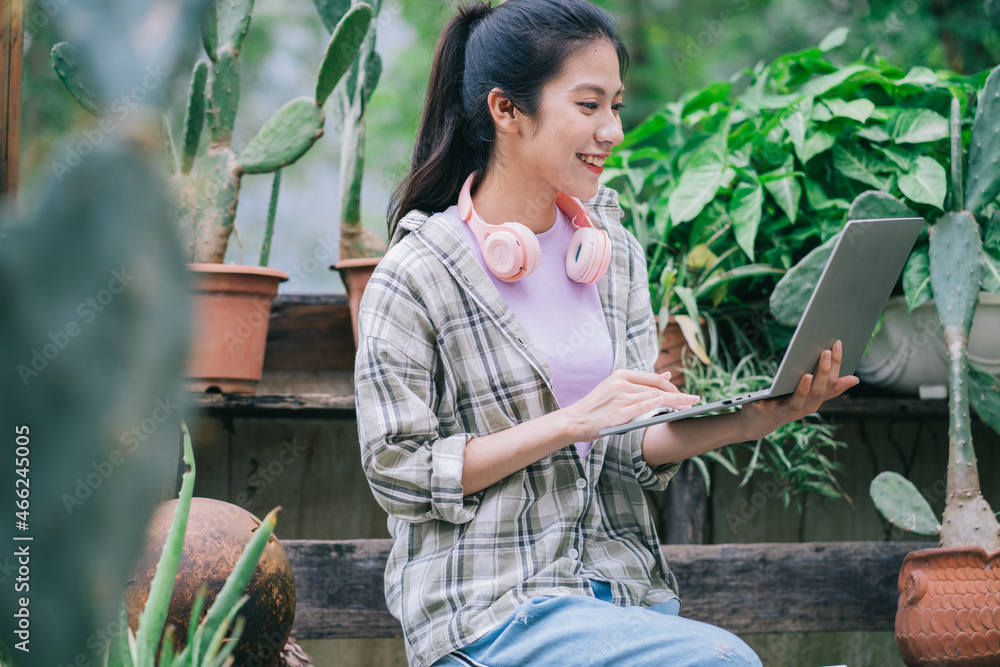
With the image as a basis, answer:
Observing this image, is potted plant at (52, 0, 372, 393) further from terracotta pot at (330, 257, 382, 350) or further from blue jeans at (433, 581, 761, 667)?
blue jeans at (433, 581, 761, 667)

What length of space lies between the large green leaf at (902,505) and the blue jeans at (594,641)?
0.67 m

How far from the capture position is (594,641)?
1.11 m

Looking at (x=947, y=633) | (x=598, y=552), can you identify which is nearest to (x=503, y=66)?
(x=598, y=552)

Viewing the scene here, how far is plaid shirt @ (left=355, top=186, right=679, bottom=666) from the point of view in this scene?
3.88 ft

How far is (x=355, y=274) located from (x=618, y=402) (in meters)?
0.99

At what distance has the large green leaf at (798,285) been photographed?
5.60ft

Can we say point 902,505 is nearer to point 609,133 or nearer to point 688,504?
point 688,504

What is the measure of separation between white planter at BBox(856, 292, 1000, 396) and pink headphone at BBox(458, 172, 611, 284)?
909 millimetres

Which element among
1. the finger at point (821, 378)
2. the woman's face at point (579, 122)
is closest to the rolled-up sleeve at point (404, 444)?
the woman's face at point (579, 122)

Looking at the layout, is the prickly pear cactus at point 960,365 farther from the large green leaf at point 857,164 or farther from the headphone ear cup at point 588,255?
the headphone ear cup at point 588,255

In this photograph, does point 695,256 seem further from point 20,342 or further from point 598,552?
point 20,342

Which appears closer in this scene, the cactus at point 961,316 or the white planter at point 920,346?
the cactus at point 961,316

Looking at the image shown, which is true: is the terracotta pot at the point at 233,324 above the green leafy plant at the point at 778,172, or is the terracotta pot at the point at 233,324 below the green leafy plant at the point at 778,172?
below

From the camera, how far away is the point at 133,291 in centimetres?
27
